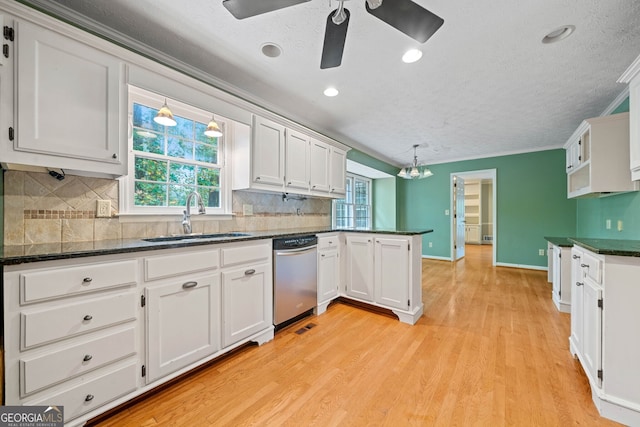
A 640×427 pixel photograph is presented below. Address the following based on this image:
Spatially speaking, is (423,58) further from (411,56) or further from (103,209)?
(103,209)

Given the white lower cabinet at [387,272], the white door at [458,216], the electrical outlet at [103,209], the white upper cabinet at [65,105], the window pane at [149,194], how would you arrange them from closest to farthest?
the white upper cabinet at [65,105] → the electrical outlet at [103,209] → the window pane at [149,194] → the white lower cabinet at [387,272] → the white door at [458,216]

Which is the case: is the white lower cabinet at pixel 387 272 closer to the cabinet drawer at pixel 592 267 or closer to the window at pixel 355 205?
the cabinet drawer at pixel 592 267

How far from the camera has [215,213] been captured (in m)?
2.49

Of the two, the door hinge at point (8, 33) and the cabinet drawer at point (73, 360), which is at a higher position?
the door hinge at point (8, 33)

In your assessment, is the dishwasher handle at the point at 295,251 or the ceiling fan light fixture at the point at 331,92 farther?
the ceiling fan light fixture at the point at 331,92

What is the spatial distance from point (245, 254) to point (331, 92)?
6.34 feet

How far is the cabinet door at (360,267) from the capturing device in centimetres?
289

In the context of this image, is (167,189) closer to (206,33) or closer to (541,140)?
(206,33)

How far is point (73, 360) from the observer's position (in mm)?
1238

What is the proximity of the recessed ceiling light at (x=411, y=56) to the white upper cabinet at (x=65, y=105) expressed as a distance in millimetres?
2063

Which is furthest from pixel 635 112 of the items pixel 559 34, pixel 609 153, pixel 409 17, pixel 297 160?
pixel 297 160

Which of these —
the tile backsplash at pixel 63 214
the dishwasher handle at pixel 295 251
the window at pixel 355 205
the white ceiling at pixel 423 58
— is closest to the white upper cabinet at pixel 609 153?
the white ceiling at pixel 423 58

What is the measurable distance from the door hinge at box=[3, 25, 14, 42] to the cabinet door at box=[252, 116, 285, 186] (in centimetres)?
151

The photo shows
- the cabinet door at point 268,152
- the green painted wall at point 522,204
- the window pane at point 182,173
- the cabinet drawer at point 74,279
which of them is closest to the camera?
the cabinet drawer at point 74,279
